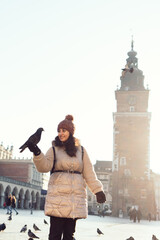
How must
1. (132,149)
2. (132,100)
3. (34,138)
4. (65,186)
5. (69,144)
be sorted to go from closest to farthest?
1. (34,138)
2. (65,186)
3. (69,144)
4. (132,149)
5. (132,100)

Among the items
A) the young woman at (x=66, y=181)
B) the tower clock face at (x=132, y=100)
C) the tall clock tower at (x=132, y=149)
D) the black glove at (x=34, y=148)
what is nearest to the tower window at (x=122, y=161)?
the tall clock tower at (x=132, y=149)

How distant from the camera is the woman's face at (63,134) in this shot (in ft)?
12.4

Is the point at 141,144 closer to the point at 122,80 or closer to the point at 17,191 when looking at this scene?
the point at 122,80

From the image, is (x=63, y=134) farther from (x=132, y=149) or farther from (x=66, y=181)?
(x=132, y=149)

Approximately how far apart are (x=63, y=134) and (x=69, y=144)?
143mm

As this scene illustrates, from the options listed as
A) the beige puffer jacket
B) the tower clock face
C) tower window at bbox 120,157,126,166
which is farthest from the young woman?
the tower clock face

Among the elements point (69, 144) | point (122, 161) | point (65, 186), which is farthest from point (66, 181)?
point (122, 161)

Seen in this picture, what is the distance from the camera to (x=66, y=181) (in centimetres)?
349

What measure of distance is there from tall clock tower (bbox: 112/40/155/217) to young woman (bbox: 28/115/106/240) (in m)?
37.1

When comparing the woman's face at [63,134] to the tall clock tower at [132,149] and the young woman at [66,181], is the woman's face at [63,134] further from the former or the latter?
the tall clock tower at [132,149]

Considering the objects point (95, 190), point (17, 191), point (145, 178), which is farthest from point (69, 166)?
point (17, 191)

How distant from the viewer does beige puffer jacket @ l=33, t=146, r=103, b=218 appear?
3418 mm

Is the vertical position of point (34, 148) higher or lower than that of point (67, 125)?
lower

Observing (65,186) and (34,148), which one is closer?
(34,148)
